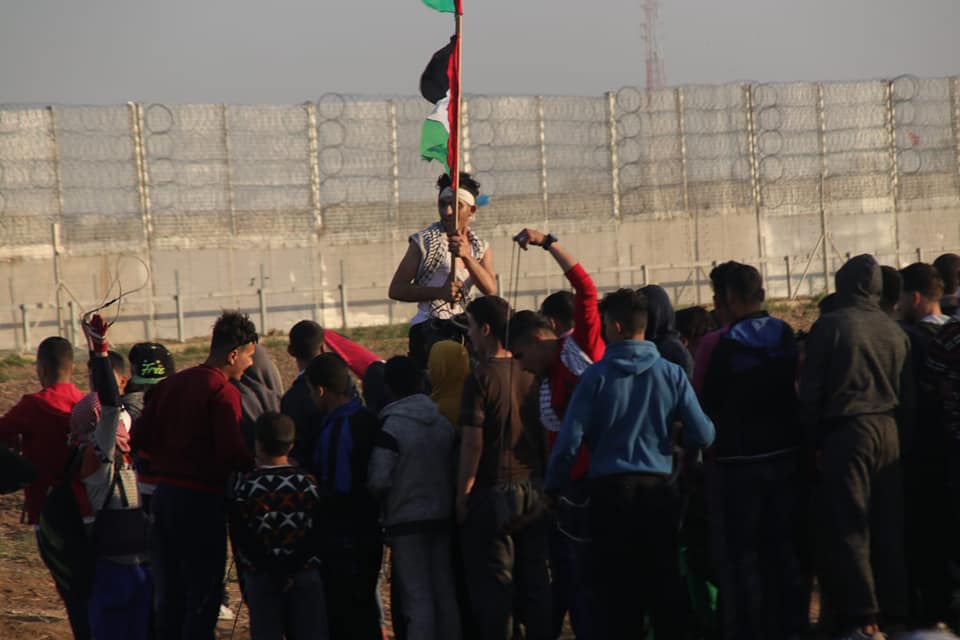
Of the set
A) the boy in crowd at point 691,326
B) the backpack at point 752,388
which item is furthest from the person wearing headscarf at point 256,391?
the backpack at point 752,388

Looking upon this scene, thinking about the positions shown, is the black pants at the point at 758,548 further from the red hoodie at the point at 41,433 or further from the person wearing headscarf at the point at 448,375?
the red hoodie at the point at 41,433

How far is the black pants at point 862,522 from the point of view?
6746mm

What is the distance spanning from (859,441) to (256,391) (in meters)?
2.94

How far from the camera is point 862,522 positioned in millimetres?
6797

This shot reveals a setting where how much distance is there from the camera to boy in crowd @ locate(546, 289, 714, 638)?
6.21m

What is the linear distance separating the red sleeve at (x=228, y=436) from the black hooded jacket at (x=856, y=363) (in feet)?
7.90

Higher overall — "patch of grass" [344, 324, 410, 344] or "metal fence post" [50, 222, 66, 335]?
"metal fence post" [50, 222, 66, 335]

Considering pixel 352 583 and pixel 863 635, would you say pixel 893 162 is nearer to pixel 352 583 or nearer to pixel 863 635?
pixel 863 635

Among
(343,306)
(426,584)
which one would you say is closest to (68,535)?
(426,584)

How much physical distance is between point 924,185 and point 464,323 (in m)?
30.5

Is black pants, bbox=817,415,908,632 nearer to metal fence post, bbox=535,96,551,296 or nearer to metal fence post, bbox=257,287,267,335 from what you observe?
metal fence post, bbox=257,287,267,335

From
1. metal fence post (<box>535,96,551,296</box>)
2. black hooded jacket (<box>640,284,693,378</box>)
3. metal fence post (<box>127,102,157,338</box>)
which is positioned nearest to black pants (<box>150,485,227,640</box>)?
black hooded jacket (<box>640,284,693,378</box>)

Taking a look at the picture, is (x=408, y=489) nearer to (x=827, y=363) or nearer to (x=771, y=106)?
(x=827, y=363)

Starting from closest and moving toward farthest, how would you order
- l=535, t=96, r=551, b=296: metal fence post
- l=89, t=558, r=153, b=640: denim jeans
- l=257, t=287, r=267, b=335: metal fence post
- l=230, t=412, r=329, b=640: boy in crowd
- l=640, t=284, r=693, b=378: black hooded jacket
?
l=230, t=412, r=329, b=640: boy in crowd, l=89, t=558, r=153, b=640: denim jeans, l=640, t=284, r=693, b=378: black hooded jacket, l=257, t=287, r=267, b=335: metal fence post, l=535, t=96, r=551, b=296: metal fence post
